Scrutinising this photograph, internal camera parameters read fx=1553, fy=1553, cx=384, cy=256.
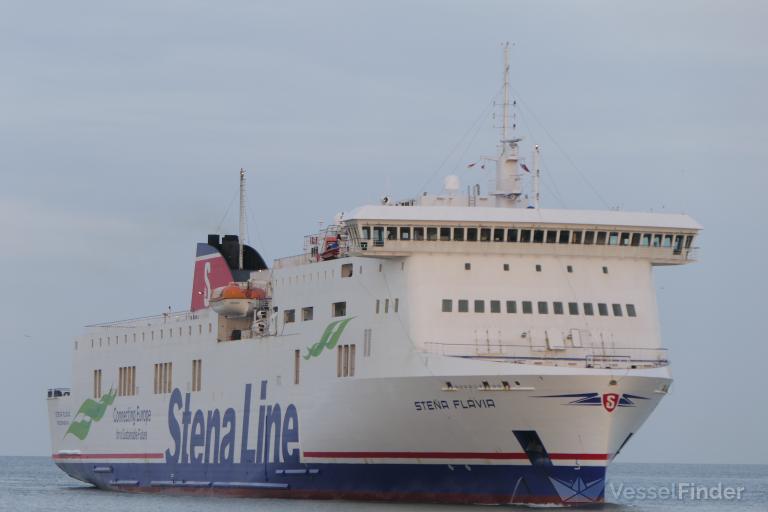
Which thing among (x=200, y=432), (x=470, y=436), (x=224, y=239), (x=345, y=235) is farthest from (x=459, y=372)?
(x=224, y=239)

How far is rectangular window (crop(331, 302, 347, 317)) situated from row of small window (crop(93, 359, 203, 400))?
8.17 metres

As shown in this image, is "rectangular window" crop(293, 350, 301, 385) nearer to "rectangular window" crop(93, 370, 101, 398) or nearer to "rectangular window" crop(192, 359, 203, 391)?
"rectangular window" crop(192, 359, 203, 391)

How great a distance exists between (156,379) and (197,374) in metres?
3.40

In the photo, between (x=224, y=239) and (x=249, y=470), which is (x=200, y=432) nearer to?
(x=249, y=470)

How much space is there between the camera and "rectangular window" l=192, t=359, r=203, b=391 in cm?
4644

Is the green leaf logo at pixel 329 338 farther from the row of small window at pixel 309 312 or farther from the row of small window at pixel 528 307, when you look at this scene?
the row of small window at pixel 528 307

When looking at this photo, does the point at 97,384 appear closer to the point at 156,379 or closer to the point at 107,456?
the point at 107,456

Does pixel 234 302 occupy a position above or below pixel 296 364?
above

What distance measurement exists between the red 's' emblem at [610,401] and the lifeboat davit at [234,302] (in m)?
13.3

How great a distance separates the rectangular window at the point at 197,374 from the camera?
152 feet

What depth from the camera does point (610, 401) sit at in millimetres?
34062

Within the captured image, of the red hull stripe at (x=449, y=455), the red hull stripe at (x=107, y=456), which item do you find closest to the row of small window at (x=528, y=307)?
the red hull stripe at (x=449, y=455)

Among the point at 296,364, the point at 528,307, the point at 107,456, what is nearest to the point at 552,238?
the point at 528,307

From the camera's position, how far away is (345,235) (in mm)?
40219
